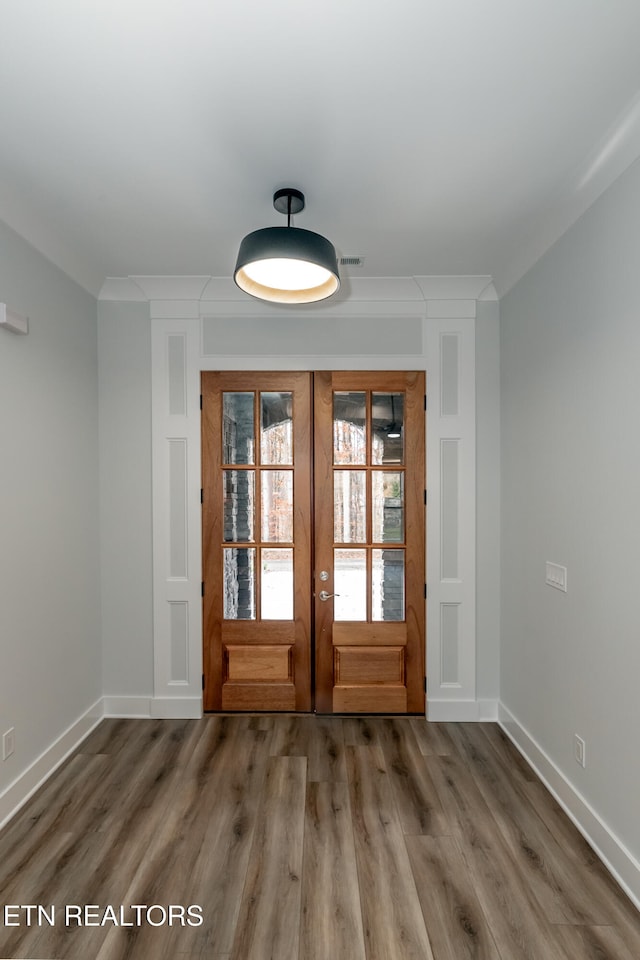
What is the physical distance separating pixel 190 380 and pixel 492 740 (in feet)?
9.36

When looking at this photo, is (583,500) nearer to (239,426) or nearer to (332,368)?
(332,368)

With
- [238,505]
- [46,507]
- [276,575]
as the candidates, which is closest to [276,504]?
[238,505]

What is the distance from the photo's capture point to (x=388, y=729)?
310 centimetres

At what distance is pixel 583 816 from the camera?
219 centimetres

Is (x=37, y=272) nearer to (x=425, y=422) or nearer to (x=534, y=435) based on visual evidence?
(x=425, y=422)

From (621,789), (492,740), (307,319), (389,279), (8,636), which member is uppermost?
(389,279)

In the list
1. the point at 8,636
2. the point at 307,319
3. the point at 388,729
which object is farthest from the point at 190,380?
the point at 388,729

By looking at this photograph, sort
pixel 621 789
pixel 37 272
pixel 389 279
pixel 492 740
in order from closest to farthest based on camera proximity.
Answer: pixel 621 789 < pixel 37 272 < pixel 492 740 < pixel 389 279

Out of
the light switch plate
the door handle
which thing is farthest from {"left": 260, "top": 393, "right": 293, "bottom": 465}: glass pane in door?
the light switch plate

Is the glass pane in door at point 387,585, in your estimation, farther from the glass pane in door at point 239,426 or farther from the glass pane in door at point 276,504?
the glass pane in door at point 239,426

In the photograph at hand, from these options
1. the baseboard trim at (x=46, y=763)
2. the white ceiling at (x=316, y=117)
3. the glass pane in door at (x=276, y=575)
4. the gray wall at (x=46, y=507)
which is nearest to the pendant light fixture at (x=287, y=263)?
the white ceiling at (x=316, y=117)

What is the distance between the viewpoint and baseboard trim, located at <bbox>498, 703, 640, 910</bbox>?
6.10 ft

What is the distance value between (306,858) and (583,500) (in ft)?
6.18

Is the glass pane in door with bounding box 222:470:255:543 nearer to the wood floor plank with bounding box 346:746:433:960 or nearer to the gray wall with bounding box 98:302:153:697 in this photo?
the gray wall with bounding box 98:302:153:697
